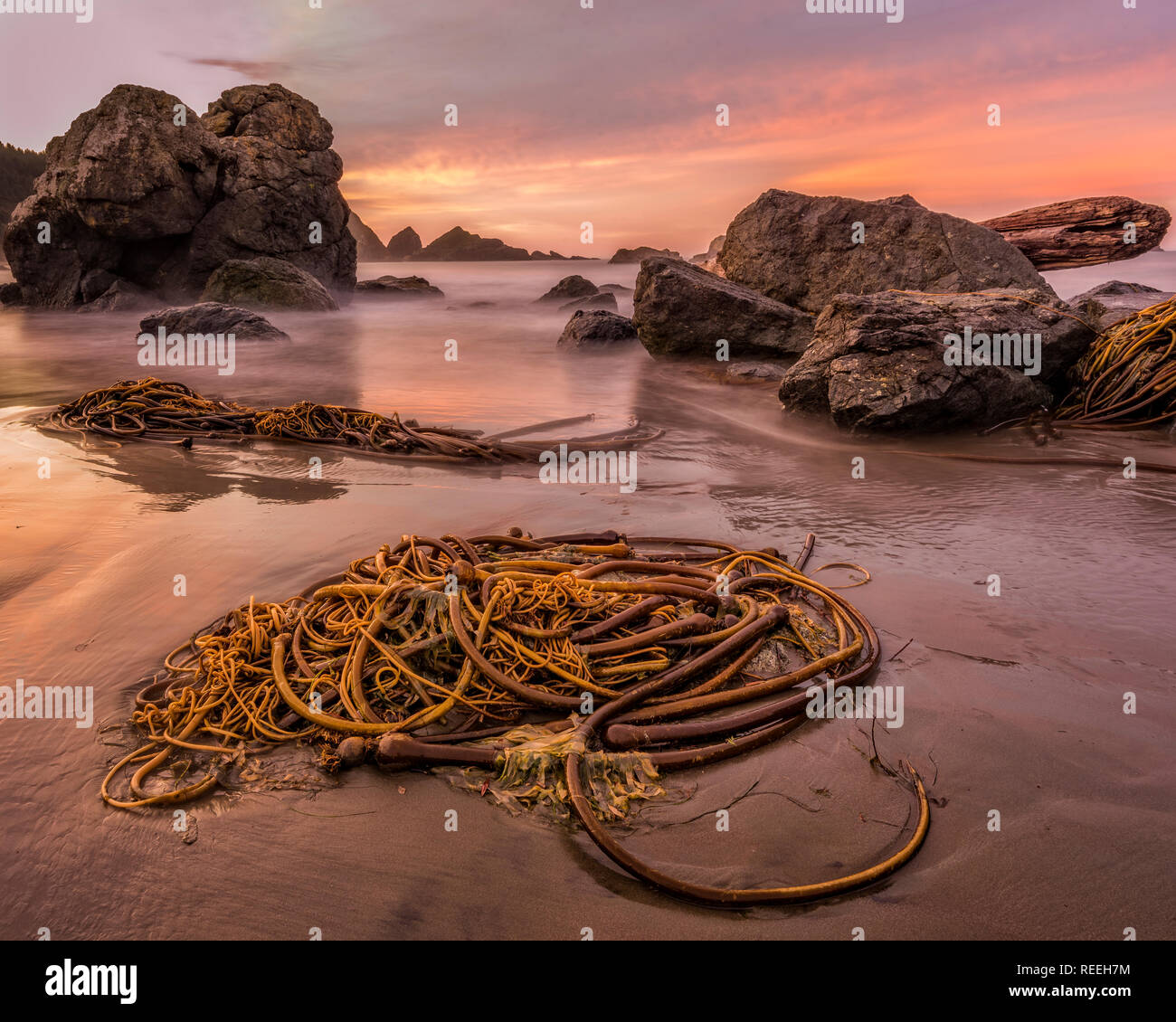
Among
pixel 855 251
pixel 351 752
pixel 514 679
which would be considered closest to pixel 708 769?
pixel 514 679

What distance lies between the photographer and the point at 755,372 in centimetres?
1042

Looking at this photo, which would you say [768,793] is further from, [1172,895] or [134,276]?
[134,276]

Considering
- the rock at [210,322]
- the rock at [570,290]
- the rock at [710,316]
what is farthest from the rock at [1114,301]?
the rock at [570,290]

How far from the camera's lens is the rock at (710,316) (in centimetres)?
1105

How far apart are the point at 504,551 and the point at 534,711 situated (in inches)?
52.4

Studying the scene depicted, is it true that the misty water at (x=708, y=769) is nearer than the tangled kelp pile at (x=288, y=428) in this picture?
Yes

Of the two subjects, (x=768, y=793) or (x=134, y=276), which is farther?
(x=134, y=276)

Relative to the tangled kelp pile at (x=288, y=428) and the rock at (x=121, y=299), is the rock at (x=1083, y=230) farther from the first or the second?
the rock at (x=121, y=299)

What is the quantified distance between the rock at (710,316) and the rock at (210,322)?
7.46m

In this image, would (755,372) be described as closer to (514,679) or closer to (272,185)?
(514,679)

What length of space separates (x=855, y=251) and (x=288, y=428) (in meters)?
8.34

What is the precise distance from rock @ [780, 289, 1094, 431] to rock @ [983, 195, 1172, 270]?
299 cm
